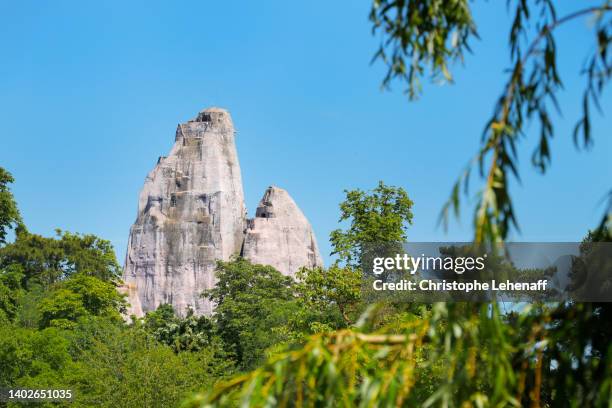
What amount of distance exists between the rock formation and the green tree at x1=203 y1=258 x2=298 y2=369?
76.1ft

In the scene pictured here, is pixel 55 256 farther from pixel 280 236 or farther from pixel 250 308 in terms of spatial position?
pixel 280 236

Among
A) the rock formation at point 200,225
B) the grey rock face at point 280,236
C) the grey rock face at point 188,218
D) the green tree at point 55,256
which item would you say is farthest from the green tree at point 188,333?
the grey rock face at point 188,218

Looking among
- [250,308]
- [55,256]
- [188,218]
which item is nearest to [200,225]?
[188,218]

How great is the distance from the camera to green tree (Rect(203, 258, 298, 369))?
40.9m

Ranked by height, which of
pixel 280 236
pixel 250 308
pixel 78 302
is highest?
pixel 280 236

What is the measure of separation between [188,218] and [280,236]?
7.22 meters

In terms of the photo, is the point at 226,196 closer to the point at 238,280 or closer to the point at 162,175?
the point at 162,175

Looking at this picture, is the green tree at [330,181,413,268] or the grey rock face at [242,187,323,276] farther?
the grey rock face at [242,187,323,276]

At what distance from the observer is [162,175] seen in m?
82.0

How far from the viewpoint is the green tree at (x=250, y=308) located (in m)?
40.9

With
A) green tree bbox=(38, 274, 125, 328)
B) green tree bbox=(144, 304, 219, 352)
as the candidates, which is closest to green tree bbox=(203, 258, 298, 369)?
green tree bbox=(144, 304, 219, 352)

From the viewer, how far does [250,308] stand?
46.2 meters

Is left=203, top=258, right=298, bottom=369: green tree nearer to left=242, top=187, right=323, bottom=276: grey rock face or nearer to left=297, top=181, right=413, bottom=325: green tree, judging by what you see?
left=297, top=181, right=413, bottom=325: green tree

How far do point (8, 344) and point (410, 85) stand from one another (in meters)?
27.5
